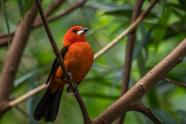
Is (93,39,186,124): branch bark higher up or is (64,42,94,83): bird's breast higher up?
(93,39,186,124): branch bark

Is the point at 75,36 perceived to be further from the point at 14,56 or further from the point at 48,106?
the point at 48,106

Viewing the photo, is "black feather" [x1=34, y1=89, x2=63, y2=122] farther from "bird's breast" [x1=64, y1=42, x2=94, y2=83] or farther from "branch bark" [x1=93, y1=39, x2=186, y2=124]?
"branch bark" [x1=93, y1=39, x2=186, y2=124]

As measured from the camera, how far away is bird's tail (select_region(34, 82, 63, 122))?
3.53m

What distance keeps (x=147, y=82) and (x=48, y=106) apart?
124 cm

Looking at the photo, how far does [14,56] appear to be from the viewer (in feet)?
12.8

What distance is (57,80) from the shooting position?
3.67 m

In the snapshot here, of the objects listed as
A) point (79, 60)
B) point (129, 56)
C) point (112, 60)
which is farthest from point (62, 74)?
point (112, 60)

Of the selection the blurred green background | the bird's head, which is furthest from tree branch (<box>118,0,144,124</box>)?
the bird's head

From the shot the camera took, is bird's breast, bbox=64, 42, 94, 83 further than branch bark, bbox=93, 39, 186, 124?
Yes

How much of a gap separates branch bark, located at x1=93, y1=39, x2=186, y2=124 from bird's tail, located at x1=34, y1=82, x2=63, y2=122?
38.0 inches

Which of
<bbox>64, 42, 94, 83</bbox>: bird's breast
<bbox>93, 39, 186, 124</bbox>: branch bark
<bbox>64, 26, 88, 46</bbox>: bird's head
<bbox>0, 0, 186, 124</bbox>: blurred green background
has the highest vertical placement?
<bbox>93, 39, 186, 124</bbox>: branch bark

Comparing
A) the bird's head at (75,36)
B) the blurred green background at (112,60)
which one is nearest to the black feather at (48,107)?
the blurred green background at (112,60)

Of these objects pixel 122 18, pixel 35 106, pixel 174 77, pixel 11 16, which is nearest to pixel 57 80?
pixel 35 106

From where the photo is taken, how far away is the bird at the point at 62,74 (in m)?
3.51
